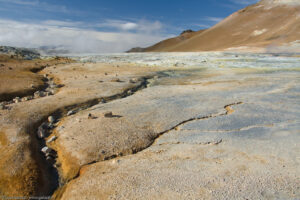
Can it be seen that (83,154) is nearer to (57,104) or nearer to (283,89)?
(57,104)

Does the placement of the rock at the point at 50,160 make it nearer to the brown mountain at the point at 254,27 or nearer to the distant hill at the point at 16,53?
the distant hill at the point at 16,53

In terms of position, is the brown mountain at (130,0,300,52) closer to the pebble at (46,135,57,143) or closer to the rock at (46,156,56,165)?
the pebble at (46,135,57,143)

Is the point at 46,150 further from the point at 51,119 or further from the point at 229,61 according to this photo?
the point at 229,61

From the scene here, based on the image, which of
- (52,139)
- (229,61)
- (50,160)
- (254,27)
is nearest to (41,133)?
(52,139)

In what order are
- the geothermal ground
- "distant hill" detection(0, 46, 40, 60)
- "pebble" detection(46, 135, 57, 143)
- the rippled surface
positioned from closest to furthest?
1. the geothermal ground
2. "pebble" detection(46, 135, 57, 143)
3. the rippled surface
4. "distant hill" detection(0, 46, 40, 60)

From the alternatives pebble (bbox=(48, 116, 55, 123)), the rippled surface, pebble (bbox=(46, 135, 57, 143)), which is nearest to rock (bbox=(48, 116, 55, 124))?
pebble (bbox=(48, 116, 55, 123))

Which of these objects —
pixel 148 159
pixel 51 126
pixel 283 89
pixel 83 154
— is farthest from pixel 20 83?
pixel 283 89

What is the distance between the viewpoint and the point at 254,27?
41.2 m

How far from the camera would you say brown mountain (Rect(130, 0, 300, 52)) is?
33466 mm

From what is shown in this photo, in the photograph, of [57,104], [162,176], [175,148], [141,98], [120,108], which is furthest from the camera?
[141,98]

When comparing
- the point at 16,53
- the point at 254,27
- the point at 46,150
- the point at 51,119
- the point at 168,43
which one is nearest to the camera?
the point at 46,150

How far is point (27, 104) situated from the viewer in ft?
14.3

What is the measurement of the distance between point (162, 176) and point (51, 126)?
211 centimetres

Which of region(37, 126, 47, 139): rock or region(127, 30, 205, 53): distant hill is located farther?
region(127, 30, 205, 53): distant hill
